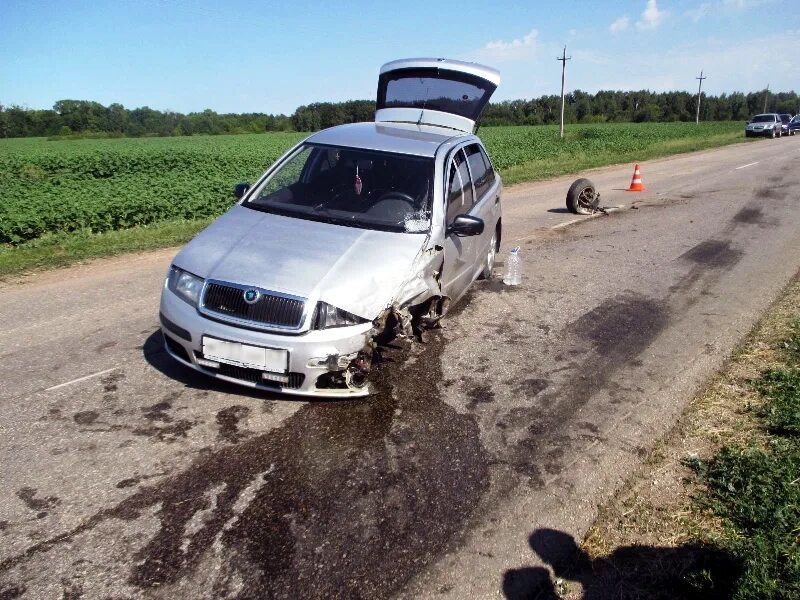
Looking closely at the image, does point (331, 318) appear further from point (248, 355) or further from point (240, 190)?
point (240, 190)

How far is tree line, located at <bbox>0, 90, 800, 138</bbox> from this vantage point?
78562 mm

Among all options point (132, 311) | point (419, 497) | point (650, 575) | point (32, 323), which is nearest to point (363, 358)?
point (419, 497)

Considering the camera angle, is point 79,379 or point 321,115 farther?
point 321,115

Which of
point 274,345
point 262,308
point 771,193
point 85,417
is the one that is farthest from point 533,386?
point 771,193

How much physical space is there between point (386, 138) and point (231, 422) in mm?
3274

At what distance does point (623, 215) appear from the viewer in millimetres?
13117

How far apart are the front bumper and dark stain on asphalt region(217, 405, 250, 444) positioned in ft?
0.60

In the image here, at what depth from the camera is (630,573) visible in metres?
3.05

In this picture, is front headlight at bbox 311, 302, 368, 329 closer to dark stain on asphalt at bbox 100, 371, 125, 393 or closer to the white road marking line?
dark stain on asphalt at bbox 100, 371, 125, 393

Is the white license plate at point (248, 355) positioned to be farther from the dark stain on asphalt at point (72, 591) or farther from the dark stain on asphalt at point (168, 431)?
the dark stain on asphalt at point (72, 591)

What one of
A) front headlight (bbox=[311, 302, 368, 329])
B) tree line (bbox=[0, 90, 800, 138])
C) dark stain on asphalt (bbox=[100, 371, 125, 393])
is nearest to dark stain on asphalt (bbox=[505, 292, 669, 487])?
front headlight (bbox=[311, 302, 368, 329])

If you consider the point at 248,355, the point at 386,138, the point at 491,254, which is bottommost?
the point at 491,254

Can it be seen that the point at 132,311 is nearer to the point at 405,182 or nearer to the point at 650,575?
the point at 405,182

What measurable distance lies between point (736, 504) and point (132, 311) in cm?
558
